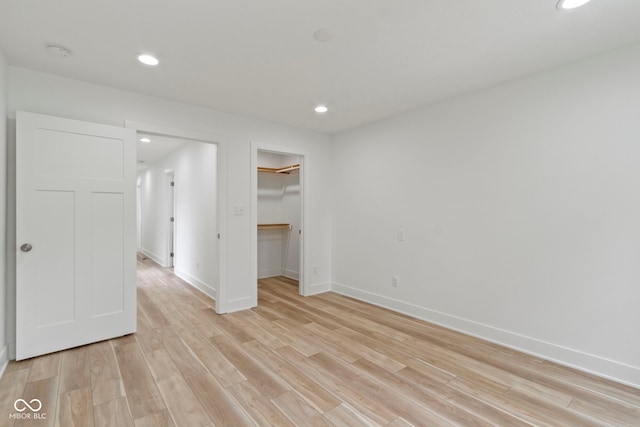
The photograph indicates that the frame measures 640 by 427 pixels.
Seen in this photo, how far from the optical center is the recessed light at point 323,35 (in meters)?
2.07

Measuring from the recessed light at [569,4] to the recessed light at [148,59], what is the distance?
283 cm

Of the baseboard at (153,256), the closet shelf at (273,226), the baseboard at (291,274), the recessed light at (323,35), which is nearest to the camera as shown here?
the recessed light at (323,35)

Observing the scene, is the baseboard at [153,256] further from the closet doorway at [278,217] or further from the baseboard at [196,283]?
the closet doorway at [278,217]

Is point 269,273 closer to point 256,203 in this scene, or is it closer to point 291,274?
point 291,274

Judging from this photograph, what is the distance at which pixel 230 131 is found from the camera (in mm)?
3779

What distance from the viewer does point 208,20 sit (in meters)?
1.97

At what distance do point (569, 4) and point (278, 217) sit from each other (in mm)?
4789

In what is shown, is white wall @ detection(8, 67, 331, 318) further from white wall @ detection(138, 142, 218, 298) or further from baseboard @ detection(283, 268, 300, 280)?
baseboard @ detection(283, 268, 300, 280)

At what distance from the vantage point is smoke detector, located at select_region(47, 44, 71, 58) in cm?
227

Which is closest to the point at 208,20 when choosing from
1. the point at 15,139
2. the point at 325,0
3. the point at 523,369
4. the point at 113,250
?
the point at 325,0

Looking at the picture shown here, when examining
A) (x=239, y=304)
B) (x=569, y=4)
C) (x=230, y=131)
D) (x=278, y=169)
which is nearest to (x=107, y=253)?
(x=239, y=304)

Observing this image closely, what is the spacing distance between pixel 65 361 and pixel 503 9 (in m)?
4.10

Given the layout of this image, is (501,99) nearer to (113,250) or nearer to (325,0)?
(325,0)

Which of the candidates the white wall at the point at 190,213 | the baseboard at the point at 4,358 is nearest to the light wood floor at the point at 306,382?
the baseboard at the point at 4,358
